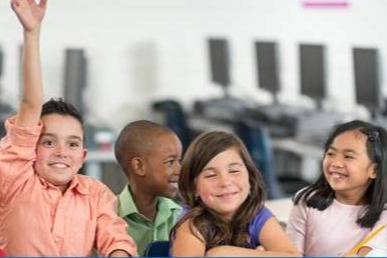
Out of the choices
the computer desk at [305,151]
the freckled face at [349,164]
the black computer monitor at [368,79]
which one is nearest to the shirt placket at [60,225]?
the freckled face at [349,164]

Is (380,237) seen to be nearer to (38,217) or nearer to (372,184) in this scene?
(372,184)

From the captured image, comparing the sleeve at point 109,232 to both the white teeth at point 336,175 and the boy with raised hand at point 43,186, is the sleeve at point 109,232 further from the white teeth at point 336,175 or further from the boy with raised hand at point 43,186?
the white teeth at point 336,175

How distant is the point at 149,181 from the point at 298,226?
53 cm

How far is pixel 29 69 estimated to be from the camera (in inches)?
86.4

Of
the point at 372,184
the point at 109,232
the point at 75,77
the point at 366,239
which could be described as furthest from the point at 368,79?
the point at 109,232

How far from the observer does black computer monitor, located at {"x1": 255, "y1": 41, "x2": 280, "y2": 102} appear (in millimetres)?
6699

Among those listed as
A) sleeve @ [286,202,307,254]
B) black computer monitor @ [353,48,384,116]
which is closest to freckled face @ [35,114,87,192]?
sleeve @ [286,202,307,254]

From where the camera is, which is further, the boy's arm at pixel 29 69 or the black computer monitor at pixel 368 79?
the black computer monitor at pixel 368 79

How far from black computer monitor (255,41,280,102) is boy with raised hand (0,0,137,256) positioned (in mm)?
4489

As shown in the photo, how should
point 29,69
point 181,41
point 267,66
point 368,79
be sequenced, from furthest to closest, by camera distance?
point 181,41
point 267,66
point 368,79
point 29,69

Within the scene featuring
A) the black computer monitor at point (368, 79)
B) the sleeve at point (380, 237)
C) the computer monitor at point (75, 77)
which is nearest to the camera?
the sleeve at point (380, 237)

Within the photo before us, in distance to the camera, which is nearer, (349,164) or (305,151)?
(349,164)

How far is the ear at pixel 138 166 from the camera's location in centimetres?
273

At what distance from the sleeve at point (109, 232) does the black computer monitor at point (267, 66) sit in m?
4.45
